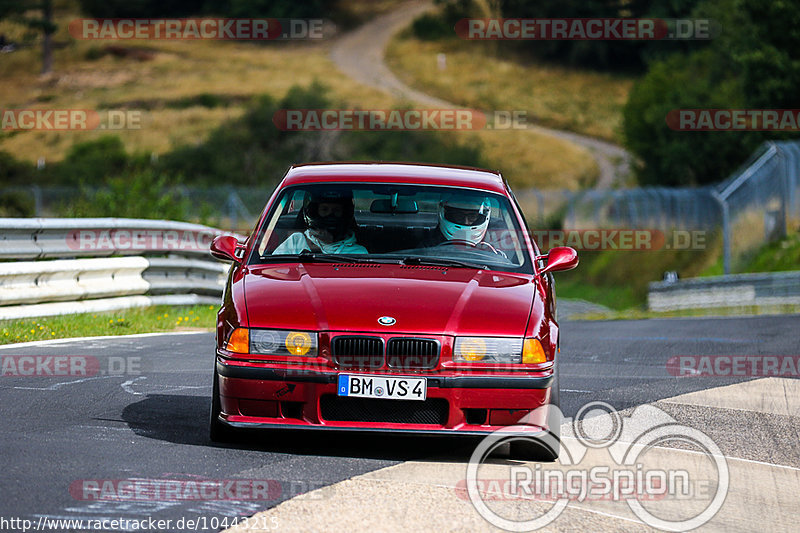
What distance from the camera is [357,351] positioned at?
6543 mm

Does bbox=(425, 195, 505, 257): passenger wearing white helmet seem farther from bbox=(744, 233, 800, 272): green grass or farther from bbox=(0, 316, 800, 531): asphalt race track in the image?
bbox=(744, 233, 800, 272): green grass

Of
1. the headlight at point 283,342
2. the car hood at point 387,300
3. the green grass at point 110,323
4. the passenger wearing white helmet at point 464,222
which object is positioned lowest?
the green grass at point 110,323

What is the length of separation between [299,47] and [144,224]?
328 feet

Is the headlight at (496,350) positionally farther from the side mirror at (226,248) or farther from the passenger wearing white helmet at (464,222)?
the side mirror at (226,248)

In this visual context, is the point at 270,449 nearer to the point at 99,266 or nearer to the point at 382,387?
the point at 382,387

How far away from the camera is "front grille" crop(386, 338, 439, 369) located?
6523 mm

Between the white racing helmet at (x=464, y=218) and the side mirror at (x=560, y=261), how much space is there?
1.45 feet

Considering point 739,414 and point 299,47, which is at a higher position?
point 299,47

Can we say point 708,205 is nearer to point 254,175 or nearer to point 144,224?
point 144,224

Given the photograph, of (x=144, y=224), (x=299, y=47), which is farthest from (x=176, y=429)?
(x=299, y=47)

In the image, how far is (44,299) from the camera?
12.9 m

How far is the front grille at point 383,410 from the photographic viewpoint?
6512mm

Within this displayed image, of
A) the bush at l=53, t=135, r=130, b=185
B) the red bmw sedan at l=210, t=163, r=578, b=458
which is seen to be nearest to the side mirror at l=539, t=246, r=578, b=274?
the red bmw sedan at l=210, t=163, r=578, b=458

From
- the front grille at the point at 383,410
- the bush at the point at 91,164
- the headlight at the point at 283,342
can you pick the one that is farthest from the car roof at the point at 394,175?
the bush at the point at 91,164
